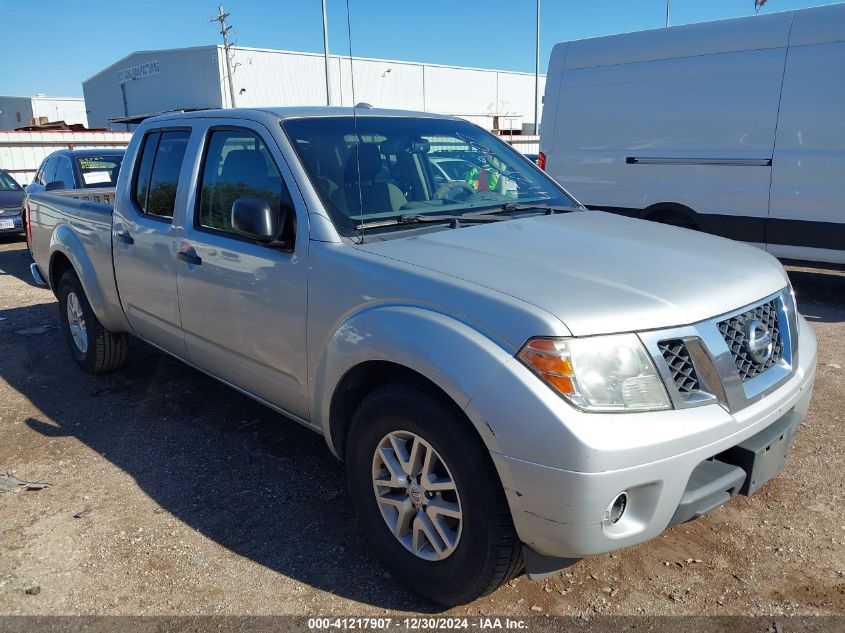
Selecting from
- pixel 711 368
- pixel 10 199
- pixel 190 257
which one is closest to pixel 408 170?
pixel 190 257

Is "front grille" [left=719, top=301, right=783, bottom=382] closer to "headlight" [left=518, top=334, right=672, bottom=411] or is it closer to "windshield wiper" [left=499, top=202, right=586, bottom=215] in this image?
"headlight" [left=518, top=334, right=672, bottom=411]

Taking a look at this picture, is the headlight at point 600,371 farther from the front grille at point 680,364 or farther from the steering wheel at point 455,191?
the steering wheel at point 455,191

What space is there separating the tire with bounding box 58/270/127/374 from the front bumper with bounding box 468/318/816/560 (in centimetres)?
386

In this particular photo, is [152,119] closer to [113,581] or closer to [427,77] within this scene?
[113,581]

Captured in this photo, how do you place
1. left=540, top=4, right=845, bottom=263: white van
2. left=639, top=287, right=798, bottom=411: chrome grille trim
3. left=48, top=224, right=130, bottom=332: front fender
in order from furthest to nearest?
1. left=540, top=4, right=845, bottom=263: white van
2. left=48, top=224, right=130, bottom=332: front fender
3. left=639, top=287, right=798, bottom=411: chrome grille trim

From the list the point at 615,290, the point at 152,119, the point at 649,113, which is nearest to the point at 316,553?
the point at 615,290

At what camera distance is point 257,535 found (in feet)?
10.4

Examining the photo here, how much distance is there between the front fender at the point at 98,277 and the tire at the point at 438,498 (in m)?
2.65

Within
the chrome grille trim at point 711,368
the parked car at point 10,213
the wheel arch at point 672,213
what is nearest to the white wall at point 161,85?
the parked car at point 10,213

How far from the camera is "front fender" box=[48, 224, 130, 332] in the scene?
184 inches

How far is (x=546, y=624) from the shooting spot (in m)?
2.54

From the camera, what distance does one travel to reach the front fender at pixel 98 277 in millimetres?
4672

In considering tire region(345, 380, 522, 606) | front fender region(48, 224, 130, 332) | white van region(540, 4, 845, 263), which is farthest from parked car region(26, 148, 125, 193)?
tire region(345, 380, 522, 606)

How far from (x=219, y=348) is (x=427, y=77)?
151ft
